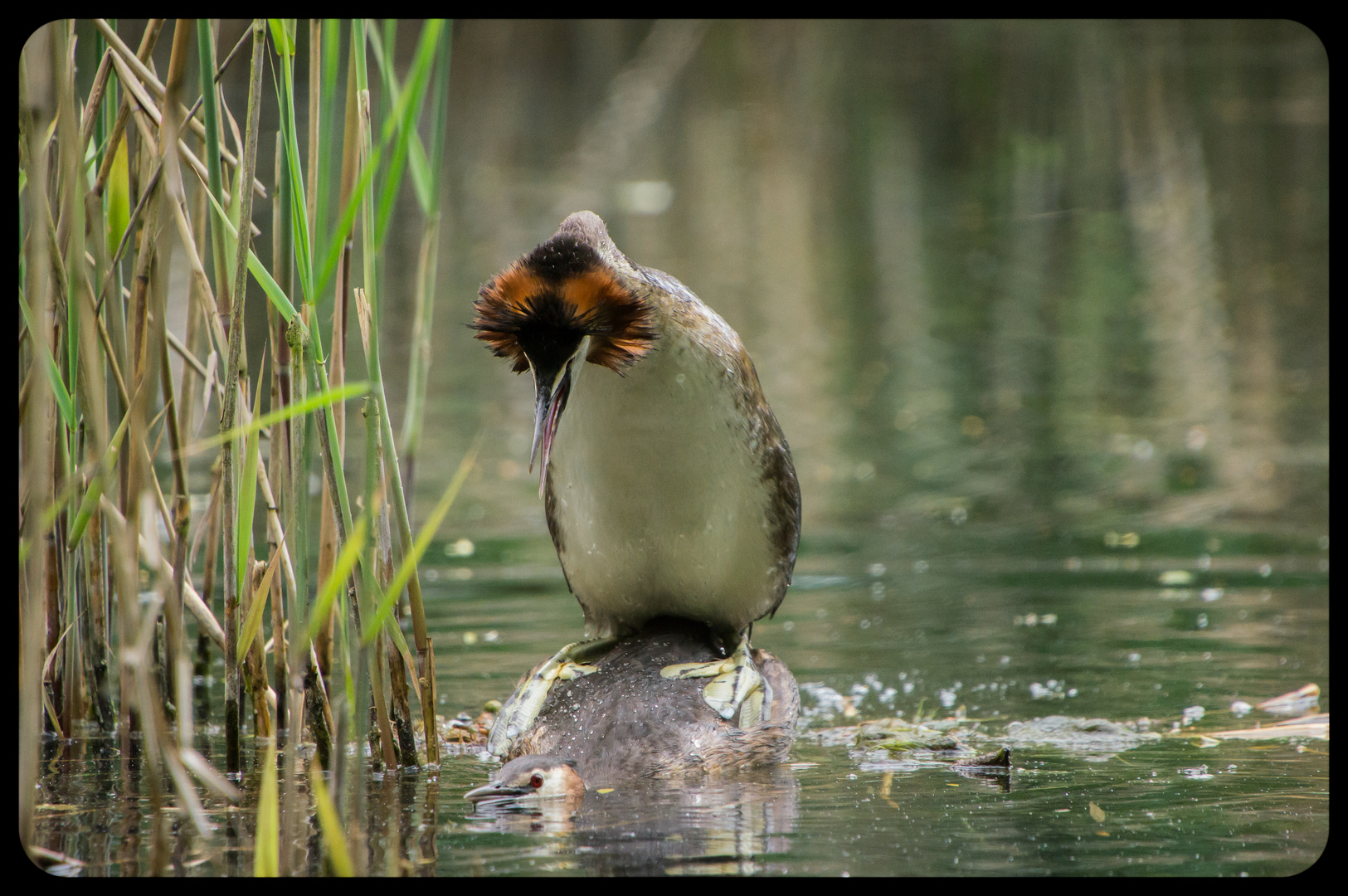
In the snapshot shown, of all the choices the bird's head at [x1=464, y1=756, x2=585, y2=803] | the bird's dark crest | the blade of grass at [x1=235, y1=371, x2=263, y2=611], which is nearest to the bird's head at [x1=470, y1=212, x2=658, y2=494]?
the bird's dark crest

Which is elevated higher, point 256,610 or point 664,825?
point 256,610

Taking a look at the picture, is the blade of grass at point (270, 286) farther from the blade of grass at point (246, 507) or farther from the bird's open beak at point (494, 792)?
the bird's open beak at point (494, 792)

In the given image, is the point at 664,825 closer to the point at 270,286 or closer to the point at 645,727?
the point at 645,727

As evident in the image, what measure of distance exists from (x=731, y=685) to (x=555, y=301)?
1570 mm

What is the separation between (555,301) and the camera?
13.7 feet

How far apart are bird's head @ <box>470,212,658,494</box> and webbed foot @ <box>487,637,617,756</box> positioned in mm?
1135

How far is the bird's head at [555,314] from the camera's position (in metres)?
4.16

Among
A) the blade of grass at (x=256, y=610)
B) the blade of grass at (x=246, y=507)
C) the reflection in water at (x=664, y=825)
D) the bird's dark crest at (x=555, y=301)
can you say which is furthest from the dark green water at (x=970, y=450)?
the bird's dark crest at (x=555, y=301)

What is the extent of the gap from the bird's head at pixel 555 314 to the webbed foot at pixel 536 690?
44.7 inches

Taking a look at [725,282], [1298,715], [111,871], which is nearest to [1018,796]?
[1298,715]

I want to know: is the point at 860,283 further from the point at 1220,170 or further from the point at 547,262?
the point at 547,262

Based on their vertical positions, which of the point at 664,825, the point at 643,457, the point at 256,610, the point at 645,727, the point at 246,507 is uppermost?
the point at 643,457

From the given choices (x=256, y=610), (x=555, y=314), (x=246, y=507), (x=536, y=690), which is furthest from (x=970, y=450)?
(x=246, y=507)
